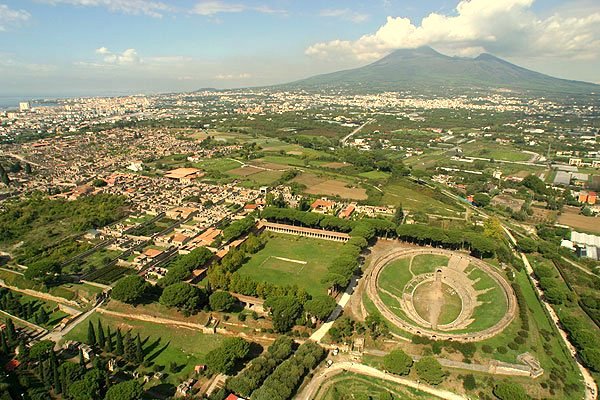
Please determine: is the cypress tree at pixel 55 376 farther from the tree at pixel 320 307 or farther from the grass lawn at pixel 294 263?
the grass lawn at pixel 294 263

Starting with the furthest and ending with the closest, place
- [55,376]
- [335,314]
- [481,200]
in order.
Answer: [481,200] → [335,314] → [55,376]

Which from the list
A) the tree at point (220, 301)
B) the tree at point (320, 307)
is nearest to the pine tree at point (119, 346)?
the tree at point (220, 301)

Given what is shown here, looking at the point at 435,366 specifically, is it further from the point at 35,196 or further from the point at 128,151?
the point at 128,151

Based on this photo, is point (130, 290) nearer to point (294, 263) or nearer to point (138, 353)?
point (138, 353)

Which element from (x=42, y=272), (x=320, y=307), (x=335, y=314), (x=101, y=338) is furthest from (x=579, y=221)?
(x=42, y=272)

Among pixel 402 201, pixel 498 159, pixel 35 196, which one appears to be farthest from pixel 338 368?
pixel 498 159

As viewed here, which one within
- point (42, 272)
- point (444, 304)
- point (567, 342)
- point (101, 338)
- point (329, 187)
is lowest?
point (567, 342)
